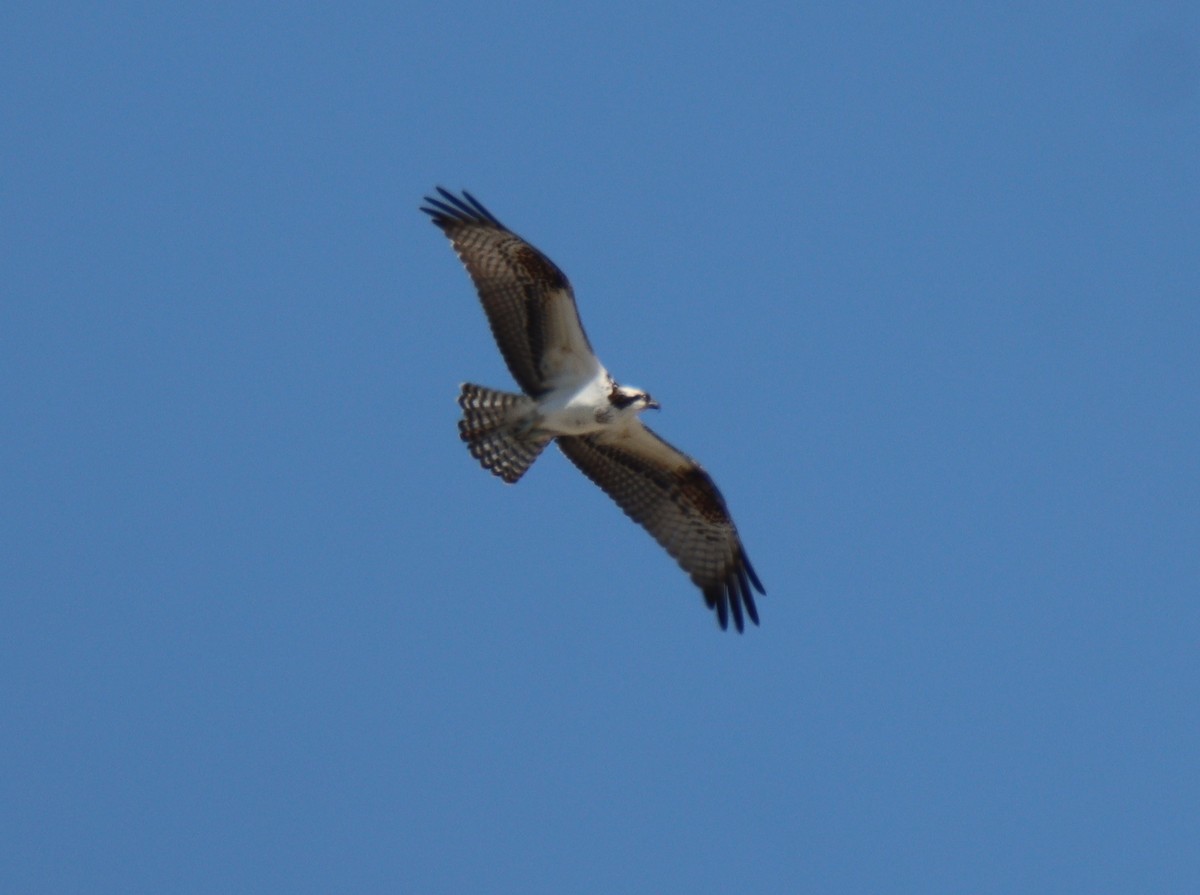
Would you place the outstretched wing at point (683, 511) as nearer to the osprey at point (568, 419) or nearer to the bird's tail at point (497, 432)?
the osprey at point (568, 419)

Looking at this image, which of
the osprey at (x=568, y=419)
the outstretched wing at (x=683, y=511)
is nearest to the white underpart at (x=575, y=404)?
the osprey at (x=568, y=419)

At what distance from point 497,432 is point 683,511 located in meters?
1.67

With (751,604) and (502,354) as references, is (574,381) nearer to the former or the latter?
(502,354)

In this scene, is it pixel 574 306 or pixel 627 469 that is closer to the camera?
pixel 574 306

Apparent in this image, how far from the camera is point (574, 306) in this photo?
14.9 m

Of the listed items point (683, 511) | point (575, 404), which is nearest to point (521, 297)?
point (575, 404)

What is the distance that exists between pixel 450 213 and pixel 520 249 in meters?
0.63

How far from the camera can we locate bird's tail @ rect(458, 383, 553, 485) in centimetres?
1546

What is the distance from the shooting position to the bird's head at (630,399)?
15086 mm

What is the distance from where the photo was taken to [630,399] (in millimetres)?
15094

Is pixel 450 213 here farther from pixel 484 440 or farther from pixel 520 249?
pixel 484 440

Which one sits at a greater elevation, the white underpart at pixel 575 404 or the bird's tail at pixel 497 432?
the white underpart at pixel 575 404

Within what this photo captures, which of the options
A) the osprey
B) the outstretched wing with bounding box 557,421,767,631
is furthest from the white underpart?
the outstretched wing with bounding box 557,421,767,631

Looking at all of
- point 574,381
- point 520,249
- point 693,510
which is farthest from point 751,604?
point 520,249
